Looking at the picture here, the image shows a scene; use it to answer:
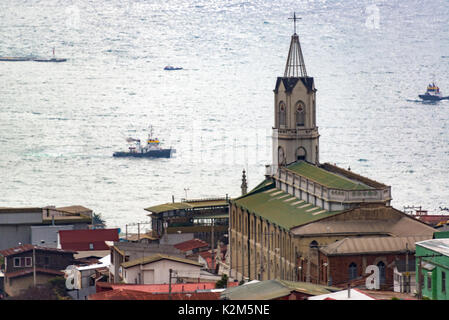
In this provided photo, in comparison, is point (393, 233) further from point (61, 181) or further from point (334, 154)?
point (334, 154)

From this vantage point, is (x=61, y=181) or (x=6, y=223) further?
(x=61, y=181)

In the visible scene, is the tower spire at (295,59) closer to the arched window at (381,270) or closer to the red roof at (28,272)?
the red roof at (28,272)

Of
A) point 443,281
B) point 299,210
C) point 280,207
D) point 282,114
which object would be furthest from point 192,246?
point 443,281

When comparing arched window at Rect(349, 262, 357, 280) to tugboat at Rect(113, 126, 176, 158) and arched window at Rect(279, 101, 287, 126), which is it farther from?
tugboat at Rect(113, 126, 176, 158)

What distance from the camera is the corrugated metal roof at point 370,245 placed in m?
56.5

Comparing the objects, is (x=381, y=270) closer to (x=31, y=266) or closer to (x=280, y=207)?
(x=280, y=207)

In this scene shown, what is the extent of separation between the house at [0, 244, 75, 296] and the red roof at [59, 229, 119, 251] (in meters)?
8.99

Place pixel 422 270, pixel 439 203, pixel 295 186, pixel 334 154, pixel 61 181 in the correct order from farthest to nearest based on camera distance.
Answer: pixel 334 154, pixel 61 181, pixel 439 203, pixel 295 186, pixel 422 270

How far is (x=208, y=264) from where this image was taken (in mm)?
74188

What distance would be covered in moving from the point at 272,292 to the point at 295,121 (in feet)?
127

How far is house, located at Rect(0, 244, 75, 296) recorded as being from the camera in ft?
206

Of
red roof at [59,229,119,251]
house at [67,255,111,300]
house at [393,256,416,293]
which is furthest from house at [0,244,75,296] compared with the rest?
house at [393,256,416,293]
